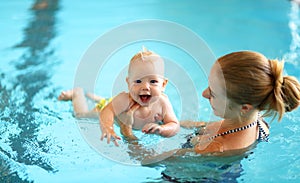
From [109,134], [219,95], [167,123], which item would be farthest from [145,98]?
[219,95]

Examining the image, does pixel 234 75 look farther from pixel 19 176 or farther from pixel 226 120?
pixel 19 176

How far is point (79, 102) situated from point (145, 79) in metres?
0.74

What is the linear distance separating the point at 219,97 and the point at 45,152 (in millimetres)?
952

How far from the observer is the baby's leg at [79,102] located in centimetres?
Answer: 257

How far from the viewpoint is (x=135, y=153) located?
212 cm

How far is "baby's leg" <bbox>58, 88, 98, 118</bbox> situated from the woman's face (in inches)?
35.8

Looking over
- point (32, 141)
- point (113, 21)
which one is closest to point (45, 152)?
point (32, 141)

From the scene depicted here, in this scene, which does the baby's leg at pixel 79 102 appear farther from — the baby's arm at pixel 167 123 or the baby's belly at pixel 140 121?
the baby's arm at pixel 167 123

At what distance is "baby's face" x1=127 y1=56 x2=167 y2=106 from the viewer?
2.06 metres

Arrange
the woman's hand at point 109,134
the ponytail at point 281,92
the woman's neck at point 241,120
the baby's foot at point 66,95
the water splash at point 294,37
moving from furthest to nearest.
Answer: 1. the water splash at point 294,37
2. the baby's foot at point 66,95
3. the woman's hand at point 109,134
4. the woman's neck at point 241,120
5. the ponytail at point 281,92

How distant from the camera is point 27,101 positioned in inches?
110

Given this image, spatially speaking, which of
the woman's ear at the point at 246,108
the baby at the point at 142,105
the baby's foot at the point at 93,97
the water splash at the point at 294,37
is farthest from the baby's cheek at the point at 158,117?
the water splash at the point at 294,37

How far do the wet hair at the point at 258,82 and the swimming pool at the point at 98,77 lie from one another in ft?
1.17

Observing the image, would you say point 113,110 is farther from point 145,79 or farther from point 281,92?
point 281,92
